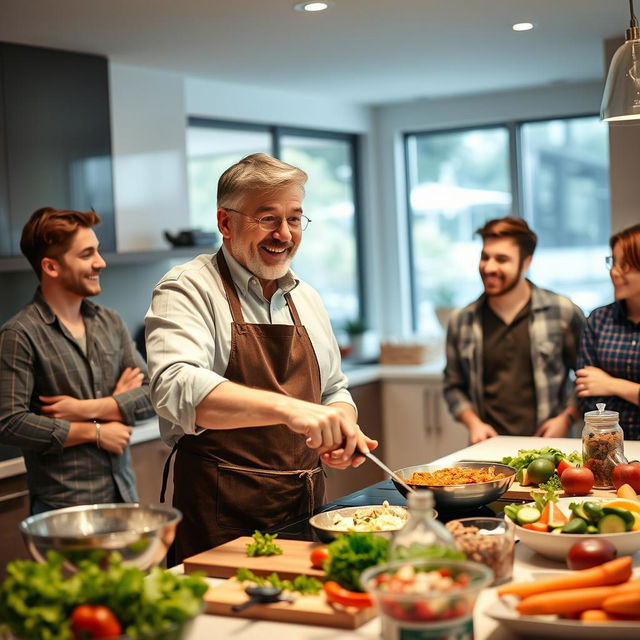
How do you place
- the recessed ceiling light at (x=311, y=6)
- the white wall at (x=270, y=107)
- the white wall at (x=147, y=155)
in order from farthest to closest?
the white wall at (x=270, y=107) < the white wall at (x=147, y=155) < the recessed ceiling light at (x=311, y=6)

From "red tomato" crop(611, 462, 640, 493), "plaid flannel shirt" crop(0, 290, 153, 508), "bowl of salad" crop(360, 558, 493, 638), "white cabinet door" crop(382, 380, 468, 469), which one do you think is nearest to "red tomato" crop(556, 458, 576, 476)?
"red tomato" crop(611, 462, 640, 493)

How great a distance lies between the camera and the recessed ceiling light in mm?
3347

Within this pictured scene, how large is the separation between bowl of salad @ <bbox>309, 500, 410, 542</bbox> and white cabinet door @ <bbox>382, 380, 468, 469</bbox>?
3.30 metres

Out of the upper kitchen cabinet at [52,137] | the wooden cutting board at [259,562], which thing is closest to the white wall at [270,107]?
the upper kitchen cabinet at [52,137]

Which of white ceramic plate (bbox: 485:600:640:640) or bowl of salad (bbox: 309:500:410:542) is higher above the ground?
bowl of salad (bbox: 309:500:410:542)

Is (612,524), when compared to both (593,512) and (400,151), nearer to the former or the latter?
(593,512)

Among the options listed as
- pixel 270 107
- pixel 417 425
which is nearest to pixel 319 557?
pixel 417 425

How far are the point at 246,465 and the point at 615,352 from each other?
1.58 m

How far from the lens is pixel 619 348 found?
3.30 m

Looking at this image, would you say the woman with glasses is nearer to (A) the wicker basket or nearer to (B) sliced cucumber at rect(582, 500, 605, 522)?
(B) sliced cucumber at rect(582, 500, 605, 522)

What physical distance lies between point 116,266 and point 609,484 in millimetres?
2720

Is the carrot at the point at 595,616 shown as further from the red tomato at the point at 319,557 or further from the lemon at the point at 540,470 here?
the lemon at the point at 540,470

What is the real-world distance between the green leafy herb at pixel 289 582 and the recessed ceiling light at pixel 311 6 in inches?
87.9

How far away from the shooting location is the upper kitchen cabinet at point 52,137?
12.4ft
